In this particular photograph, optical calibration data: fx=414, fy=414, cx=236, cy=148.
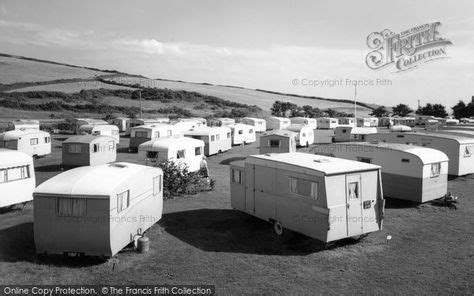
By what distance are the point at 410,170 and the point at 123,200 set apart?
12.1m

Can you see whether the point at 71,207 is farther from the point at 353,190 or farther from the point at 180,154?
the point at 180,154

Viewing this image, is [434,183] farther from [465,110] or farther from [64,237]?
[465,110]

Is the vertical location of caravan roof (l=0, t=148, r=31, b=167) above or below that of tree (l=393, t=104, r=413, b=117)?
below

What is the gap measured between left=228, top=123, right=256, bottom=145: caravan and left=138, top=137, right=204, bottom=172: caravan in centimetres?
1427

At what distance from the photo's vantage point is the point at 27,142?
29.5 m

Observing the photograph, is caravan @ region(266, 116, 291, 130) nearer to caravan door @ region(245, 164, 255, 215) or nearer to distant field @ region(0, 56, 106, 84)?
caravan door @ region(245, 164, 255, 215)

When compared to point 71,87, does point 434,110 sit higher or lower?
lower

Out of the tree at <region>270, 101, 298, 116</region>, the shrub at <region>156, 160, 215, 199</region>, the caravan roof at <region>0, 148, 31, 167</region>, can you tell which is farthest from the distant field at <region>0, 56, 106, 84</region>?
the shrub at <region>156, 160, 215, 199</region>

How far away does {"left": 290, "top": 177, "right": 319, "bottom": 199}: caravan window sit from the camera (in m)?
11.9

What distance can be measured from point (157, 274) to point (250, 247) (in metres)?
3.15

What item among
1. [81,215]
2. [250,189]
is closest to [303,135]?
[250,189]

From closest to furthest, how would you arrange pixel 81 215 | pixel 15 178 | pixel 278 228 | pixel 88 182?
1. pixel 81 215
2. pixel 88 182
3. pixel 278 228
4. pixel 15 178

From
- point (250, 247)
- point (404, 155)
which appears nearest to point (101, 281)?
point (250, 247)

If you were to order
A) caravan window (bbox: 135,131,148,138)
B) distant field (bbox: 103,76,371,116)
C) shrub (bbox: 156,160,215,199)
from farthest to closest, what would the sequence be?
distant field (bbox: 103,76,371,116) → caravan window (bbox: 135,131,148,138) → shrub (bbox: 156,160,215,199)
